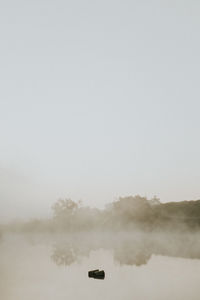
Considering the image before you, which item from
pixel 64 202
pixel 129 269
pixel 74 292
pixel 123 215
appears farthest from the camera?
pixel 64 202

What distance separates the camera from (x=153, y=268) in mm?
32906

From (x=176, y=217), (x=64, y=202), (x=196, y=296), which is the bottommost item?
(x=196, y=296)

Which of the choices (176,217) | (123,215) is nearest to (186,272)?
(176,217)

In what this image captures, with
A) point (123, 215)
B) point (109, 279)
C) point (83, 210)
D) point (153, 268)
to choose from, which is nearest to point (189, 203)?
point (123, 215)

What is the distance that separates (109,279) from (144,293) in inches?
204

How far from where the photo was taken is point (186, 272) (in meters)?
29.6

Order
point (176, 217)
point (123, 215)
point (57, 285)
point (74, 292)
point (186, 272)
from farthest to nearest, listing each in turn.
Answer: point (123, 215)
point (176, 217)
point (186, 272)
point (57, 285)
point (74, 292)

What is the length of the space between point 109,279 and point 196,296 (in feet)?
25.6

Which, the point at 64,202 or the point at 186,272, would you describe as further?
the point at 64,202

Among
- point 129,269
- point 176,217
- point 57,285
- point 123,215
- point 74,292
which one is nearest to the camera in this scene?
point 74,292

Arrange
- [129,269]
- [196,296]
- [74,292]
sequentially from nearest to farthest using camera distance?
[196,296] → [74,292] → [129,269]

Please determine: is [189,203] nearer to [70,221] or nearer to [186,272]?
[70,221]

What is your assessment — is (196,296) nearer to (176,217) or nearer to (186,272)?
(186,272)

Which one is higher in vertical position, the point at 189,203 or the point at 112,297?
the point at 189,203
